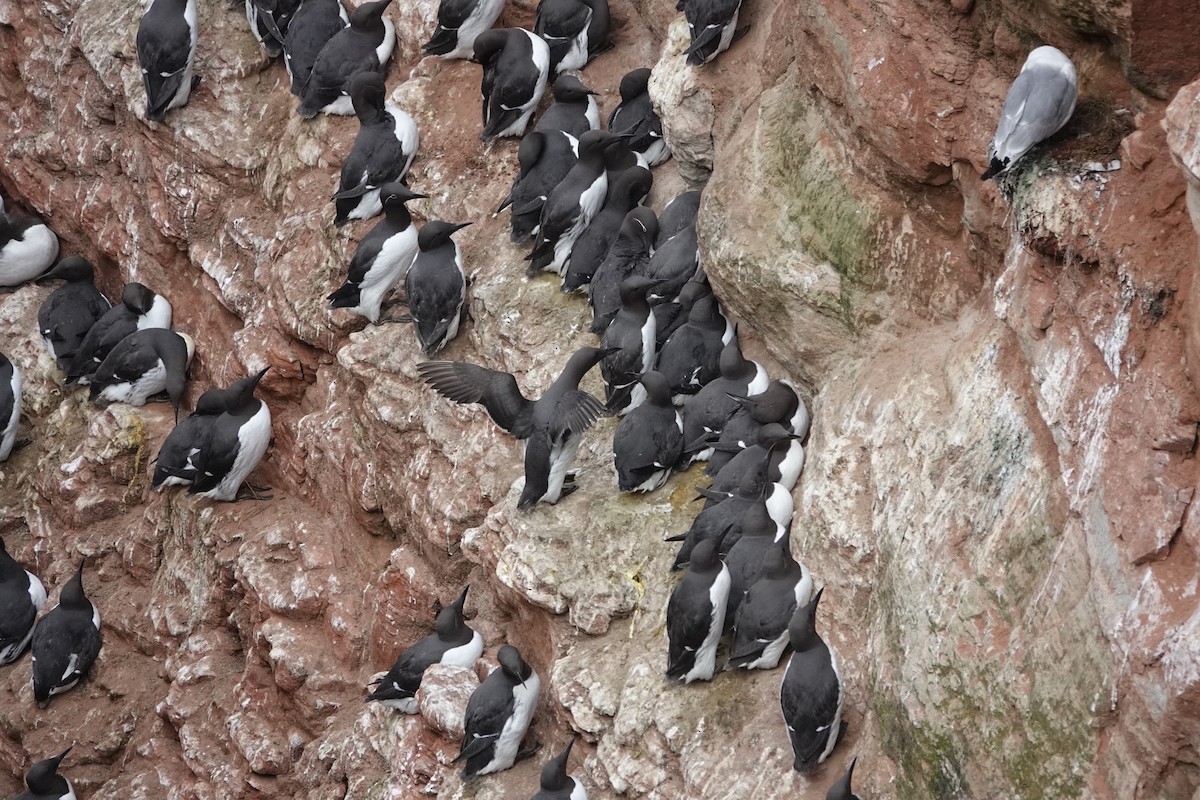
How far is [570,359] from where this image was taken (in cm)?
777

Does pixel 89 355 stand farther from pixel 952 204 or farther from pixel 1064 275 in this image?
pixel 1064 275

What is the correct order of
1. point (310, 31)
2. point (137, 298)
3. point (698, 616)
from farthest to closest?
1. point (137, 298)
2. point (310, 31)
3. point (698, 616)

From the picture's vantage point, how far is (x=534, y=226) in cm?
A: 895

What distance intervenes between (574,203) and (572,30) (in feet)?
4.48

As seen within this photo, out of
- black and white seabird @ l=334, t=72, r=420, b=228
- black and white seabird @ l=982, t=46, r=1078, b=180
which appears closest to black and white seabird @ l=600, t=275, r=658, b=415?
black and white seabird @ l=334, t=72, r=420, b=228

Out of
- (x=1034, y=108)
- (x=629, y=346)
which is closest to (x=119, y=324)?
Result: (x=629, y=346)

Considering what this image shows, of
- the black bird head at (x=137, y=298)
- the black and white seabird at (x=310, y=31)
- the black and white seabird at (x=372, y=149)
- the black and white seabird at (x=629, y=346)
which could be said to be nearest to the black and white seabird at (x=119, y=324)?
the black bird head at (x=137, y=298)

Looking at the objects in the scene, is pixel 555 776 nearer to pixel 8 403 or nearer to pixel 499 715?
pixel 499 715

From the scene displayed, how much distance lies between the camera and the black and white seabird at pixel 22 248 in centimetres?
1244

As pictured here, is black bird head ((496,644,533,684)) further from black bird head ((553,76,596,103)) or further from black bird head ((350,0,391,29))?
black bird head ((350,0,391,29))

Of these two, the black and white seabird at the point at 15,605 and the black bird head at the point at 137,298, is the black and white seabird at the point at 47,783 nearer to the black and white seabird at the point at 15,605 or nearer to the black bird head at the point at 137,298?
the black and white seabird at the point at 15,605

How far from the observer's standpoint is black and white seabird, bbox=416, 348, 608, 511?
24.3 feet

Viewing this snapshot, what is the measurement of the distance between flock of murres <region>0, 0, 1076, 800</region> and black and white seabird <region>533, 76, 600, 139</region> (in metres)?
0.02

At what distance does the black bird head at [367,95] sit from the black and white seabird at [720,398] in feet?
10.8
